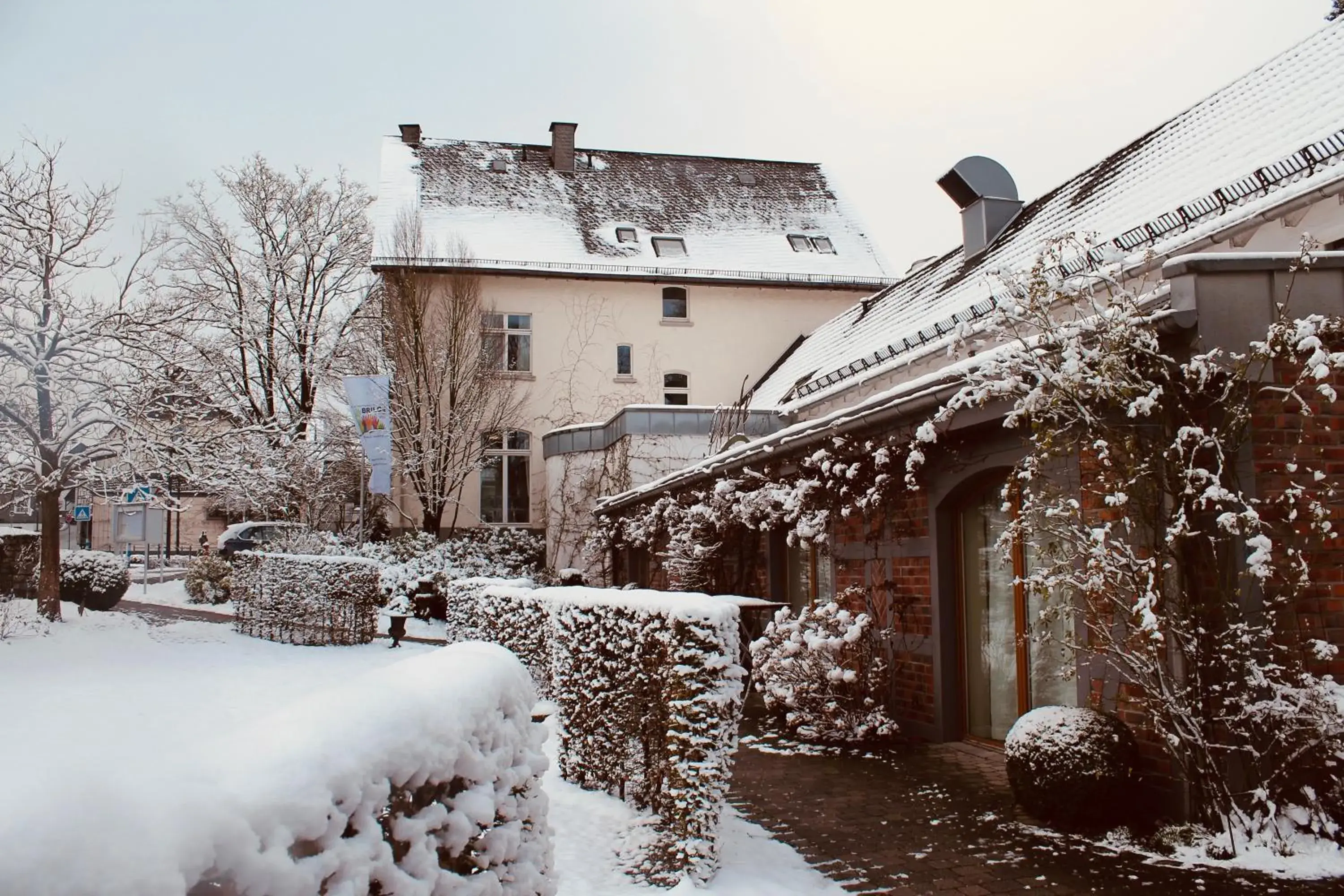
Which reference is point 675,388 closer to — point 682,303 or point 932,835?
point 682,303

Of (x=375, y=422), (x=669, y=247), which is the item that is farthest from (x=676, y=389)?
(x=375, y=422)

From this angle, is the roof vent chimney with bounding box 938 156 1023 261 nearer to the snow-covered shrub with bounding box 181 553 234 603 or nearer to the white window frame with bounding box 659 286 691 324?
the white window frame with bounding box 659 286 691 324

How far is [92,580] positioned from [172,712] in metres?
11.7

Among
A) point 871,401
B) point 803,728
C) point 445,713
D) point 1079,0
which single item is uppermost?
point 1079,0

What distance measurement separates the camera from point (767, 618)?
12.4 metres

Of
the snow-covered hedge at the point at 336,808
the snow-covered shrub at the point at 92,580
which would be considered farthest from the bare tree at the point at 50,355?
the snow-covered hedge at the point at 336,808

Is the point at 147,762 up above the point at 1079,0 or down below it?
below

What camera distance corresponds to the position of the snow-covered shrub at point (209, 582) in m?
23.9

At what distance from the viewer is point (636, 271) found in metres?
25.5

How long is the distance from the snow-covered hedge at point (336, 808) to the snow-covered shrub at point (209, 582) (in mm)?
23017

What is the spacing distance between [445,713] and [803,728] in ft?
22.2

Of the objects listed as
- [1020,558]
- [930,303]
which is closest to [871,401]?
[1020,558]

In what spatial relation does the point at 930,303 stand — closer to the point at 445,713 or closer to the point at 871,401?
the point at 871,401

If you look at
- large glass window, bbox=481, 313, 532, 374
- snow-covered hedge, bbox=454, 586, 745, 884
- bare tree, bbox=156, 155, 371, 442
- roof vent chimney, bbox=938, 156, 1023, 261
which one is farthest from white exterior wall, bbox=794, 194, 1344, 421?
bare tree, bbox=156, 155, 371, 442
